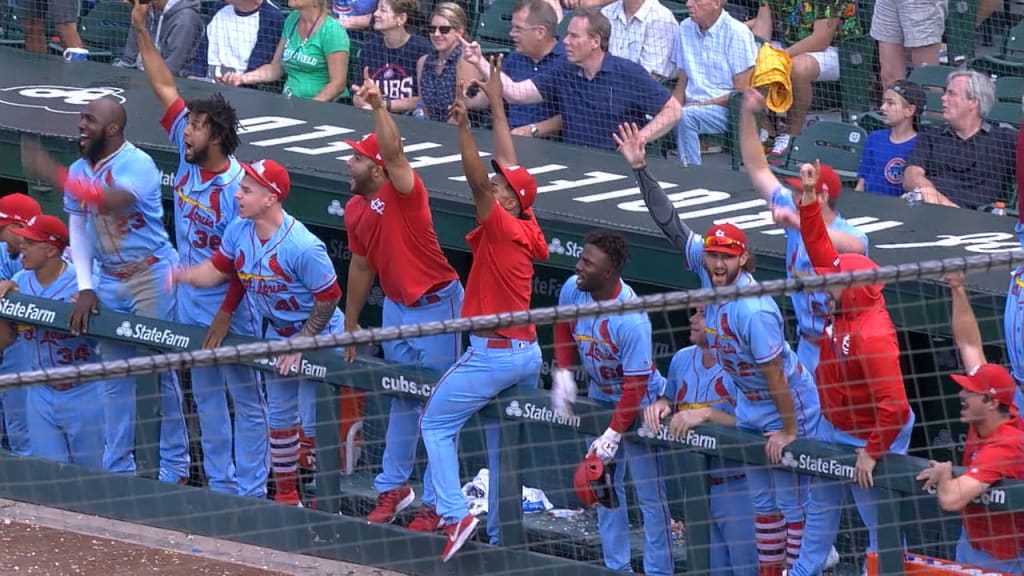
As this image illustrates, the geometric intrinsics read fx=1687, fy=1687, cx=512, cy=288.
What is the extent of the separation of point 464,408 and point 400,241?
782 mm

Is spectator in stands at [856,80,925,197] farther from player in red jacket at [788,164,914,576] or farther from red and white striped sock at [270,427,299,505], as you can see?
red and white striped sock at [270,427,299,505]

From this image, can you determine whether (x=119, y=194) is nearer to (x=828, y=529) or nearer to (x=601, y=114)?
(x=601, y=114)

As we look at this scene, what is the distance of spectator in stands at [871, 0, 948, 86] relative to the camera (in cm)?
864

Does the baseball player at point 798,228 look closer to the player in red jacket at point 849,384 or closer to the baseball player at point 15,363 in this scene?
the player in red jacket at point 849,384

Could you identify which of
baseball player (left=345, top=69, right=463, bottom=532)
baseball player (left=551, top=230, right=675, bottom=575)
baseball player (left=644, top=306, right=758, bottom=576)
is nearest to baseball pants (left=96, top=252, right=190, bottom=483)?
baseball player (left=345, top=69, right=463, bottom=532)

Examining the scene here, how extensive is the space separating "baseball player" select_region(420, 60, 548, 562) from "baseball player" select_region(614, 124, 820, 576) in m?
0.66

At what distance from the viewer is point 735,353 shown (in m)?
5.62

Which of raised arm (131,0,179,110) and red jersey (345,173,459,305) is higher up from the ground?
raised arm (131,0,179,110)

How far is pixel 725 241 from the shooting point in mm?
5648

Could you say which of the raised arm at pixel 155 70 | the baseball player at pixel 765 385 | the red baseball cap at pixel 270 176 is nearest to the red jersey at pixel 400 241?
the red baseball cap at pixel 270 176

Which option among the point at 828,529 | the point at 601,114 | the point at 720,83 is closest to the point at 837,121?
the point at 720,83

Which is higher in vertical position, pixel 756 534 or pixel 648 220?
pixel 648 220

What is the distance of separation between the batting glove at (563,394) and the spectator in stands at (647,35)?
341 centimetres

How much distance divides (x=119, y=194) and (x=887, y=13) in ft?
13.8
